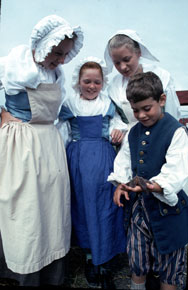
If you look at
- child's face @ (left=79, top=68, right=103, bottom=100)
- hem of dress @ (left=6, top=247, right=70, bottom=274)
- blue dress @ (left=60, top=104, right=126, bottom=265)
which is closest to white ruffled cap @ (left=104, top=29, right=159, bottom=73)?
child's face @ (left=79, top=68, right=103, bottom=100)

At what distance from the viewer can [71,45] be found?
5.83 feet

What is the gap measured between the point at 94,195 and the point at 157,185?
22.1 inches

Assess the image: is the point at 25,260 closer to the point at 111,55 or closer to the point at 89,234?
the point at 89,234

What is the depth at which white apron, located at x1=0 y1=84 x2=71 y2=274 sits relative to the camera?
5.02ft

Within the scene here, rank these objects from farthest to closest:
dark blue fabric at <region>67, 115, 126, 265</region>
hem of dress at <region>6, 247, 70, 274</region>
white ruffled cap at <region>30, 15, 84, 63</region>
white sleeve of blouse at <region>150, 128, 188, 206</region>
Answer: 1. dark blue fabric at <region>67, 115, 126, 265</region>
2. white ruffled cap at <region>30, 15, 84, 63</region>
3. hem of dress at <region>6, 247, 70, 274</region>
4. white sleeve of blouse at <region>150, 128, 188, 206</region>

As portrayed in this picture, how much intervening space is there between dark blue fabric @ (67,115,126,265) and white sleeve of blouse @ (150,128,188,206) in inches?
19.2

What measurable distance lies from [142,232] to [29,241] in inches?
25.3

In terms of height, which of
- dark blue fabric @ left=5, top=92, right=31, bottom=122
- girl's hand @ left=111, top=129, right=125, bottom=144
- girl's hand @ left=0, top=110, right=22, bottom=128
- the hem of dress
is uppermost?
dark blue fabric @ left=5, top=92, right=31, bottom=122

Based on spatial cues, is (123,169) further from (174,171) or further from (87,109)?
(87,109)

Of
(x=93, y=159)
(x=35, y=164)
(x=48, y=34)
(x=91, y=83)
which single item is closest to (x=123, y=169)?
(x=93, y=159)

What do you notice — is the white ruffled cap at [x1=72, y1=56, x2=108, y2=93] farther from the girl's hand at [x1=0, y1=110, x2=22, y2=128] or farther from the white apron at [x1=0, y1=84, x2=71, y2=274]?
the girl's hand at [x1=0, y1=110, x2=22, y2=128]

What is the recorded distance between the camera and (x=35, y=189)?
155 cm

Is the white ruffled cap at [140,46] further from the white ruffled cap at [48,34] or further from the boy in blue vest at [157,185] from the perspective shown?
the boy in blue vest at [157,185]

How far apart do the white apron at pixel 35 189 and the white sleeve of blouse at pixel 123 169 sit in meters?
0.34
